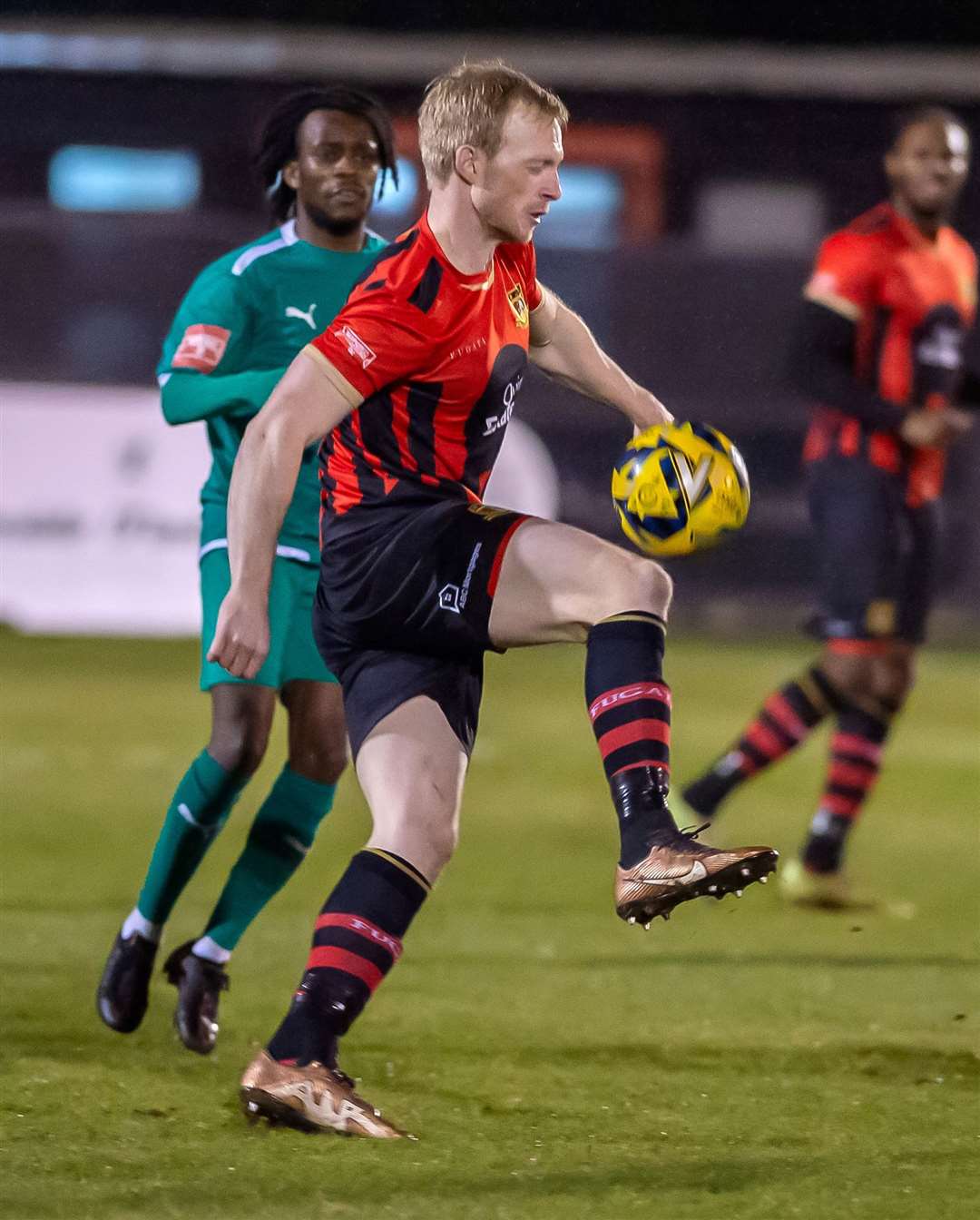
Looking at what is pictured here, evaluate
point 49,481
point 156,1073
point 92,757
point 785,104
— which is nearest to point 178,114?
point 785,104

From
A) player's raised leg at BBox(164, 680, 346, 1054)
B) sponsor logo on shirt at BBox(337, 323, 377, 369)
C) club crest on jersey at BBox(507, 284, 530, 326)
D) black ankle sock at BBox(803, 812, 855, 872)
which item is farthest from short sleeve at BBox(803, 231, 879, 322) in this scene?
sponsor logo on shirt at BBox(337, 323, 377, 369)

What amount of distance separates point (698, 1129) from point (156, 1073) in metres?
1.20

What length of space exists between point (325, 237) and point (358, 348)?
1.25m

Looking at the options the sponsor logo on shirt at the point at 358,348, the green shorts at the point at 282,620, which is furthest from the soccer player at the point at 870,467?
the sponsor logo on shirt at the point at 358,348

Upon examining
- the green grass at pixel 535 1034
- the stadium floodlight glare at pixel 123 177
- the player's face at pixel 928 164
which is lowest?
the green grass at pixel 535 1034

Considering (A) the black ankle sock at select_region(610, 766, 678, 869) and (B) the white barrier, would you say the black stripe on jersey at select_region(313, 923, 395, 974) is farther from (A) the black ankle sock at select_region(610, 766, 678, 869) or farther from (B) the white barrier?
(B) the white barrier

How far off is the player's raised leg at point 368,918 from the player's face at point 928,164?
3670 mm

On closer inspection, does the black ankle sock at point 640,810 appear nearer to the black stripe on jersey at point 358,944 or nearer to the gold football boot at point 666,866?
the gold football boot at point 666,866

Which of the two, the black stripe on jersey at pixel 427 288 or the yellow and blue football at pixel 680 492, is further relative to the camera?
the yellow and blue football at pixel 680 492

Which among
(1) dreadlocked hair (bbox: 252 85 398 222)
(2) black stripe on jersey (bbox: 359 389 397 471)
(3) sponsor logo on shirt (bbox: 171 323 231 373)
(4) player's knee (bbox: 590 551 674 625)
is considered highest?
(1) dreadlocked hair (bbox: 252 85 398 222)

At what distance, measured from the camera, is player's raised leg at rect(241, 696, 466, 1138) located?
3.71m

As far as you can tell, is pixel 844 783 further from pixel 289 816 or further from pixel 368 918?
pixel 368 918

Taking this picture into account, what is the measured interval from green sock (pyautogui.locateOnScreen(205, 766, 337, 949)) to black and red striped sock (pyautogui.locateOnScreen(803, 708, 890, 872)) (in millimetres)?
2356

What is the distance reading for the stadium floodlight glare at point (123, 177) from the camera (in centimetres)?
1991
